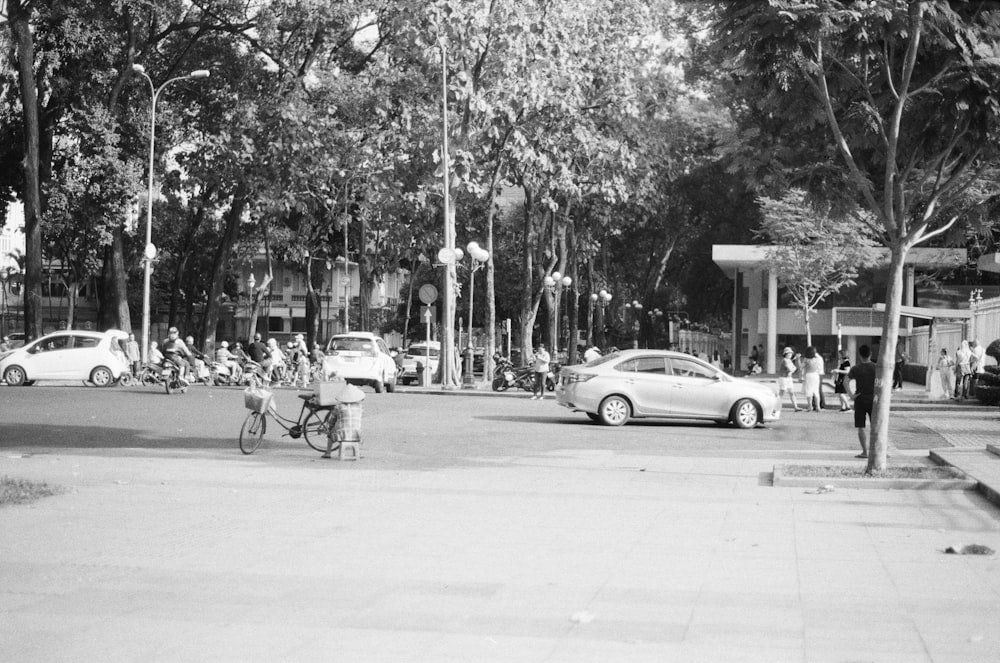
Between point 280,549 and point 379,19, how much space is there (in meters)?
33.3

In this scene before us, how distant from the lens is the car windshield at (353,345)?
3953 cm

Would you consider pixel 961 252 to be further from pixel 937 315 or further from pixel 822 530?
pixel 822 530

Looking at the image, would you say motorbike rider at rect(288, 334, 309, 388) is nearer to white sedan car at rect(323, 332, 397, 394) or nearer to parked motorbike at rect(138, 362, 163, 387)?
white sedan car at rect(323, 332, 397, 394)

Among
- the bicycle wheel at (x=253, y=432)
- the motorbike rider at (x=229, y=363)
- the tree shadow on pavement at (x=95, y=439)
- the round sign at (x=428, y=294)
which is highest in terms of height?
the round sign at (x=428, y=294)

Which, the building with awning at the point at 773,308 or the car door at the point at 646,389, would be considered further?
the building with awning at the point at 773,308

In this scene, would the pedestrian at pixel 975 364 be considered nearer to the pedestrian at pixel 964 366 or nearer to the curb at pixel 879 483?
the pedestrian at pixel 964 366

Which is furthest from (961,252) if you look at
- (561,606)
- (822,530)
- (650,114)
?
(561,606)

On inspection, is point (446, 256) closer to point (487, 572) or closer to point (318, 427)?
point (318, 427)

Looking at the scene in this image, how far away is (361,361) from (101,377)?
7.42 metres

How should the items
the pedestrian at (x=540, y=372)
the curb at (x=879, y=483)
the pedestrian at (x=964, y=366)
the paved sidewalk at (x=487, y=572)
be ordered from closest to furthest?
the paved sidewalk at (x=487, y=572) < the curb at (x=879, y=483) < the pedestrian at (x=540, y=372) < the pedestrian at (x=964, y=366)

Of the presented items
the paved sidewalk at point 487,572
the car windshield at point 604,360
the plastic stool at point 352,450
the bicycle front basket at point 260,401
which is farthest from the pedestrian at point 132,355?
the paved sidewalk at point 487,572

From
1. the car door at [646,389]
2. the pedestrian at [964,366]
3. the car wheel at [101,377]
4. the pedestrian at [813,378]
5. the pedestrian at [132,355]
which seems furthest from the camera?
the pedestrian at [132,355]

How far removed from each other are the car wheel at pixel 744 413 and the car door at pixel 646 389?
4.55 feet

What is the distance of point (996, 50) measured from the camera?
15.1 metres
